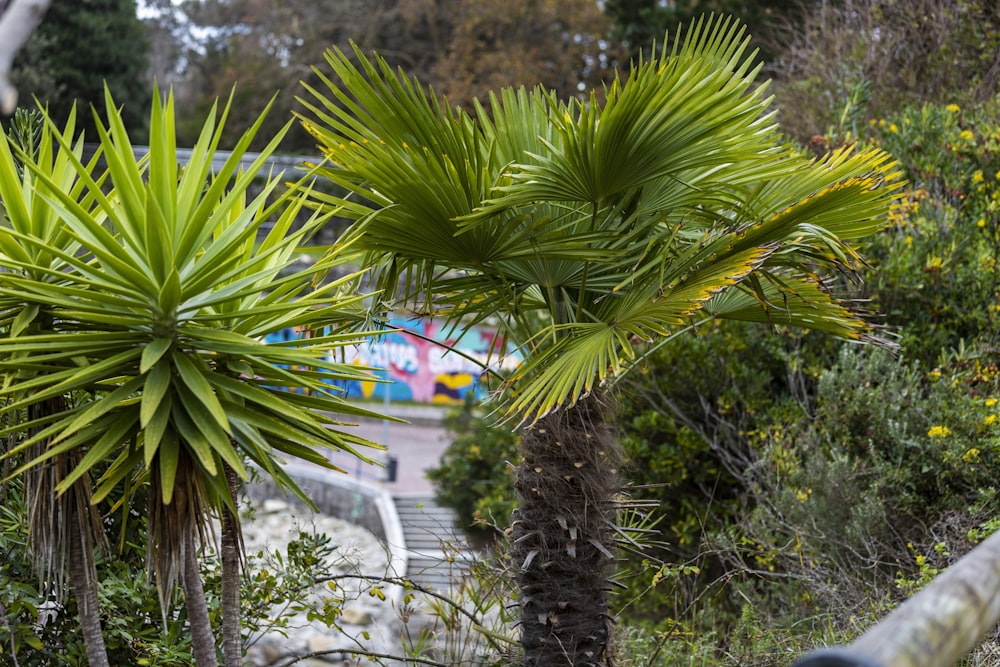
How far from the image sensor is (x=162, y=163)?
2.65 metres

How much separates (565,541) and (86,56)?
72.4ft

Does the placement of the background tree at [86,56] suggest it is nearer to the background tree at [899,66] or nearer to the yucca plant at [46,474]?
the background tree at [899,66]

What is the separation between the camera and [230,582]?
300 cm

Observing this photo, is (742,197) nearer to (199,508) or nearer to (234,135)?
(199,508)

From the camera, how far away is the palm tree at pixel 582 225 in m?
3.16

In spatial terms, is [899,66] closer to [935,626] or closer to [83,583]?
[83,583]

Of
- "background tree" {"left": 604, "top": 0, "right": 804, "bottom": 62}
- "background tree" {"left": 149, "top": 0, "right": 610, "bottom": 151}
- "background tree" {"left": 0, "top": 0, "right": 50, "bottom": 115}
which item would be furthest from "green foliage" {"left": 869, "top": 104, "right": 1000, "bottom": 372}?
"background tree" {"left": 149, "top": 0, "right": 610, "bottom": 151}

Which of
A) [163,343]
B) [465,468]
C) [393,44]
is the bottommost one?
[465,468]

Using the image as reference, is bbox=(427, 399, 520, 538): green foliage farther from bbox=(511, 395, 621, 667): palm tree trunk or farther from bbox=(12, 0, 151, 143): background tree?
bbox=(12, 0, 151, 143): background tree

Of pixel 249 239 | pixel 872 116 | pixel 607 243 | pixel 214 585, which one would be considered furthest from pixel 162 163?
pixel 872 116

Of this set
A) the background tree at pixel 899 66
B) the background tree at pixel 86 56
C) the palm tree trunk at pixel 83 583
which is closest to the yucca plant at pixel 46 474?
the palm tree trunk at pixel 83 583

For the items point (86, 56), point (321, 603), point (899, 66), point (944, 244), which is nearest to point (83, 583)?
point (944, 244)

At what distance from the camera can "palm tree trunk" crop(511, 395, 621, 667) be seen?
11.5ft

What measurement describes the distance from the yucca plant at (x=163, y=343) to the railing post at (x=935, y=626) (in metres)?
1.73
